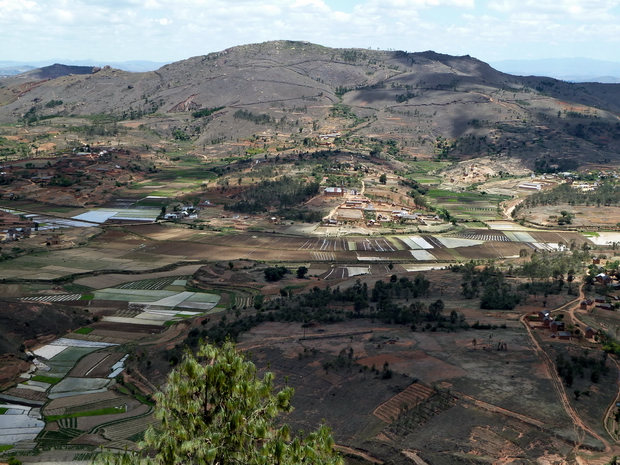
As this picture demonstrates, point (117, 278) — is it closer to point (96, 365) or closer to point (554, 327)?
point (96, 365)

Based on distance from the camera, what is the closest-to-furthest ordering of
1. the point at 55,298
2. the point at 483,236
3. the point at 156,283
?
the point at 55,298
the point at 156,283
the point at 483,236

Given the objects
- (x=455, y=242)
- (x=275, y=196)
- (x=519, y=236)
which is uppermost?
(x=275, y=196)

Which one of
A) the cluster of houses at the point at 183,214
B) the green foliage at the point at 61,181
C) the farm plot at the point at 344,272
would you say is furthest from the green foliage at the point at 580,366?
the green foliage at the point at 61,181

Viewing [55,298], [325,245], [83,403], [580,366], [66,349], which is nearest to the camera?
[580,366]

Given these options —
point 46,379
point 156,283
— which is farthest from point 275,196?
point 46,379

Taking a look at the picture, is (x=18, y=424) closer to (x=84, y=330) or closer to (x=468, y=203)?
(x=84, y=330)

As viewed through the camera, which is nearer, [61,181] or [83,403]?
[83,403]

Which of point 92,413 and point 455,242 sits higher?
point 455,242
